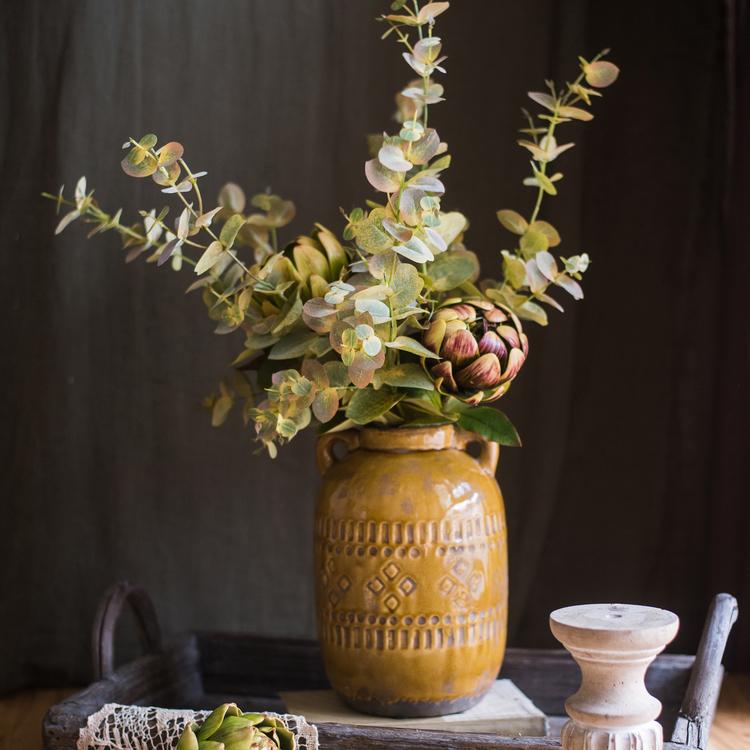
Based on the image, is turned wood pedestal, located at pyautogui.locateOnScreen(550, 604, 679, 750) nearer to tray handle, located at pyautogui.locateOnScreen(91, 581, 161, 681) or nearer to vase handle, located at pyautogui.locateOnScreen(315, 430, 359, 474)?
vase handle, located at pyautogui.locateOnScreen(315, 430, 359, 474)

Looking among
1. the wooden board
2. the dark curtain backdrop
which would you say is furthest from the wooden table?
the wooden board

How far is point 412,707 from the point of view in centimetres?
85

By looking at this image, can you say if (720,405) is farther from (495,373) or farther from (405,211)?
(405,211)

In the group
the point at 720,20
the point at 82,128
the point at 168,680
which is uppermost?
the point at 720,20

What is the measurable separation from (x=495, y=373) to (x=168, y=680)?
0.47 m

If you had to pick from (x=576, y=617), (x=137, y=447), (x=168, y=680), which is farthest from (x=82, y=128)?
(x=576, y=617)

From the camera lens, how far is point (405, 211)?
29.7 inches

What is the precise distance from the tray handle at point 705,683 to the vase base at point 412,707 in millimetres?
179

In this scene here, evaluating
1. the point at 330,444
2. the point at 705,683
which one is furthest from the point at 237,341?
the point at 705,683

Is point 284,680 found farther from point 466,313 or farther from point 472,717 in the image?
point 466,313

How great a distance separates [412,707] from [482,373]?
0.95 feet

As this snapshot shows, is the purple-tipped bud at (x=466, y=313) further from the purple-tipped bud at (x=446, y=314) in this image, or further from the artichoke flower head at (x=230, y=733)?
the artichoke flower head at (x=230, y=733)

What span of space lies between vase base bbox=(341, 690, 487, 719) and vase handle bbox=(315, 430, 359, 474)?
0.67 feet

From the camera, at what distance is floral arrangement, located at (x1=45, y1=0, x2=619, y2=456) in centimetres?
76
